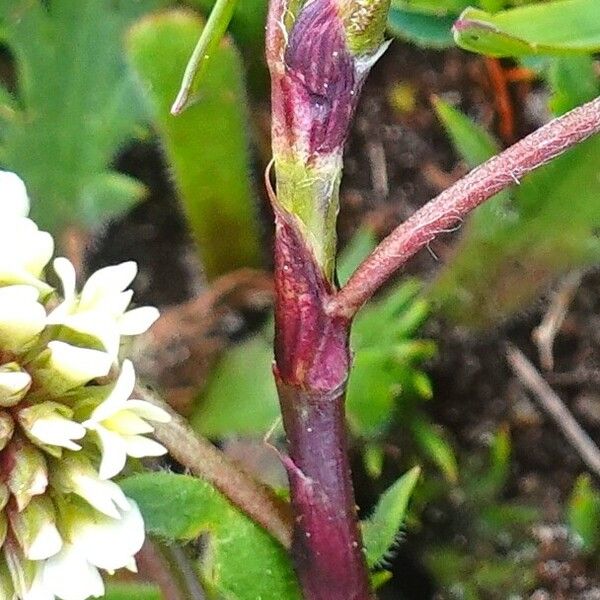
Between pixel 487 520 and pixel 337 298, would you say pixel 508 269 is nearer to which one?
pixel 487 520

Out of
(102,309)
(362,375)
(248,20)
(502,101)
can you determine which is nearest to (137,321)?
(102,309)

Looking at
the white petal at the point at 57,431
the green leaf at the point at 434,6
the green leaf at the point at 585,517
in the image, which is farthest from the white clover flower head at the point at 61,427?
the green leaf at the point at 585,517

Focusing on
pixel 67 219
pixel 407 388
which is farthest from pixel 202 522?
pixel 67 219

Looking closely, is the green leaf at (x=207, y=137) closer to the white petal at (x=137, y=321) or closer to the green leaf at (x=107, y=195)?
the green leaf at (x=107, y=195)

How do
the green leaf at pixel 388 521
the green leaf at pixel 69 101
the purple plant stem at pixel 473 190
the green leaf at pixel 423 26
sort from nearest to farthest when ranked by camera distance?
the purple plant stem at pixel 473 190
the green leaf at pixel 388 521
the green leaf at pixel 423 26
the green leaf at pixel 69 101

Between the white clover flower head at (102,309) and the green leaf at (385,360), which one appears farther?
the green leaf at (385,360)

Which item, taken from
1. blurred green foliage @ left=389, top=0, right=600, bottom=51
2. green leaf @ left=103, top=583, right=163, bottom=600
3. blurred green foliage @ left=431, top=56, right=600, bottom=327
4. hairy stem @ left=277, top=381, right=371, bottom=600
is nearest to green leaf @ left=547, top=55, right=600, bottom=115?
blurred green foliage @ left=431, top=56, right=600, bottom=327

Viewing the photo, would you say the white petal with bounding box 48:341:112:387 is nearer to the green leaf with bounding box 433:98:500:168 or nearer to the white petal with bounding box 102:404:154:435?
the white petal with bounding box 102:404:154:435
